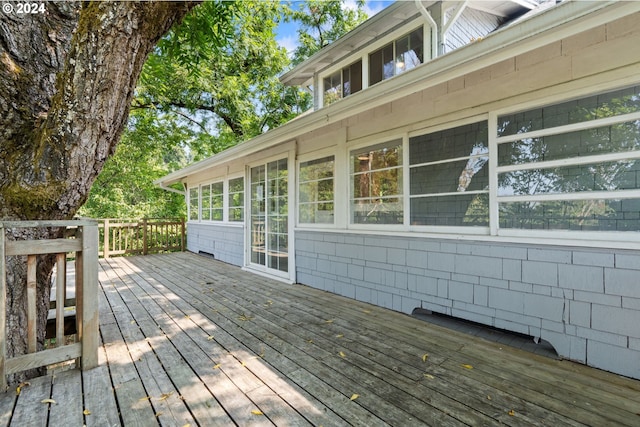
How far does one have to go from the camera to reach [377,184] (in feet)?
12.5

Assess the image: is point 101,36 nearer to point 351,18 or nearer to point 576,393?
point 576,393

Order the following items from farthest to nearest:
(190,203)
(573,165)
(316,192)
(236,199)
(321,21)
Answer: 1. (321,21)
2. (190,203)
3. (236,199)
4. (316,192)
5. (573,165)

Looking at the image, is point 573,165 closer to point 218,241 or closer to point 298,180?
point 298,180

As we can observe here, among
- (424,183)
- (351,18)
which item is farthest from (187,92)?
(424,183)

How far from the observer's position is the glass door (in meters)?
5.30

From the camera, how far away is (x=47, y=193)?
6.68 feet

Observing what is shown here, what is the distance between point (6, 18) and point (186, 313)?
2946 millimetres

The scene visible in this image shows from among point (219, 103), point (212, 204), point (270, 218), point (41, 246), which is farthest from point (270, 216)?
point (219, 103)

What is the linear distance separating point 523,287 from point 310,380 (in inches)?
78.0

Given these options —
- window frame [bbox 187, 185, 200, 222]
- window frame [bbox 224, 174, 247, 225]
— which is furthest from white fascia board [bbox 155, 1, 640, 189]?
window frame [bbox 187, 185, 200, 222]

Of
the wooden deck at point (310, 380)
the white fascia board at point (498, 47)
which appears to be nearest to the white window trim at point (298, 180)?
the white fascia board at point (498, 47)

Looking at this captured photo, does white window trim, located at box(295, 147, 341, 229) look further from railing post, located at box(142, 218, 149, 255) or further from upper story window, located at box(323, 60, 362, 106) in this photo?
railing post, located at box(142, 218, 149, 255)

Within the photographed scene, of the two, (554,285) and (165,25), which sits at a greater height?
(165,25)

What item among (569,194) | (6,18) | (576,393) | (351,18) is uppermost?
(351,18)
